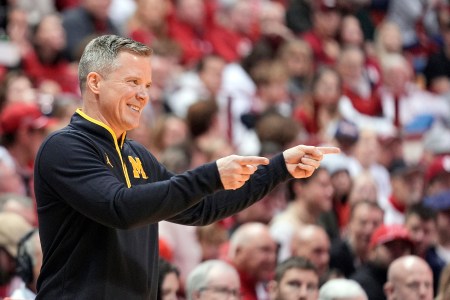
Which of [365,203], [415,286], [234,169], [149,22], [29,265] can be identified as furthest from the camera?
[149,22]

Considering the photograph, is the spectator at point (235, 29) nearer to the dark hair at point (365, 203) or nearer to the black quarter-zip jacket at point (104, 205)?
the dark hair at point (365, 203)

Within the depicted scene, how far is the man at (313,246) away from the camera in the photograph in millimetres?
6002

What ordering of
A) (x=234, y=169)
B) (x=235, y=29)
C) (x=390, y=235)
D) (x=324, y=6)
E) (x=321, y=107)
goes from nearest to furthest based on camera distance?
1. (x=234, y=169)
2. (x=390, y=235)
3. (x=321, y=107)
4. (x=235, y=29)
5. (x=324, y=6)

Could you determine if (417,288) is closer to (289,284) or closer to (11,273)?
(289,284)

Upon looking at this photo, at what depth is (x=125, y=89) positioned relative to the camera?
9.84 ft

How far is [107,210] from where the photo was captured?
2.78 metres

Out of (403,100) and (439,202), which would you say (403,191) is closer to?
(439,202)

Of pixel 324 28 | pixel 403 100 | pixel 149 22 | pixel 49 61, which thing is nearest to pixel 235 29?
pixel 324 28

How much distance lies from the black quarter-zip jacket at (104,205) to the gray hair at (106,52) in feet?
0.51

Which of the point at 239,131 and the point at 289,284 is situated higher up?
the point at 239,131

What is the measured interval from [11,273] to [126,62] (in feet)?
7.93

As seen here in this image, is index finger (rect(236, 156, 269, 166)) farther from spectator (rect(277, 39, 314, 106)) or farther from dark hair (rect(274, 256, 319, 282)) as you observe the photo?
spectator (rect(277, 39, 314, 106))

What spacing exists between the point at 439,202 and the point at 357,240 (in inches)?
35.2

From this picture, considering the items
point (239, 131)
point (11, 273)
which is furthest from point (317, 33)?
point (11, 273)
